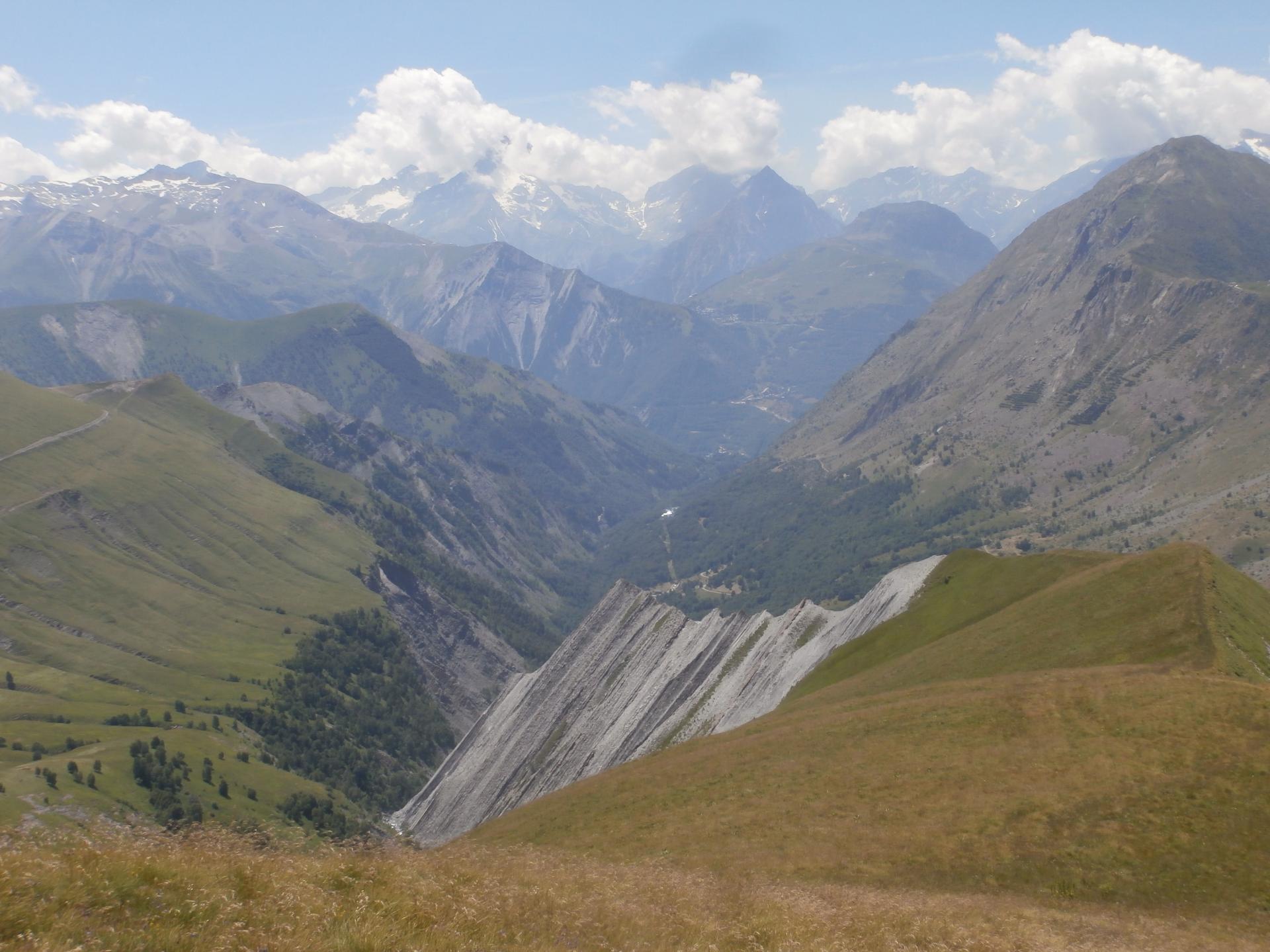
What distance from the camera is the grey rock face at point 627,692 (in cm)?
10100

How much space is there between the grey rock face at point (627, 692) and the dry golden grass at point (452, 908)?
60466mm

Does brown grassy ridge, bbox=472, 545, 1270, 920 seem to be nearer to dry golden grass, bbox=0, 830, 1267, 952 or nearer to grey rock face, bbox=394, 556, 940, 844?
dry golden grass, bbox=0, 830, 1267, 952

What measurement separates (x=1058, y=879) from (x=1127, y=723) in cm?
1418

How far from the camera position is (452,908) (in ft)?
71.1

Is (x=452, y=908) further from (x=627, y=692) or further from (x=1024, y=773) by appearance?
(x=627, y=692)

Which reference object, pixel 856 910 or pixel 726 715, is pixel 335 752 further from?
pixel 856 910

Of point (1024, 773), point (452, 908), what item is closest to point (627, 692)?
point (1024, 773)

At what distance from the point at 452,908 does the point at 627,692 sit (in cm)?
10309

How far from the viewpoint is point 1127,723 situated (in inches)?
1852

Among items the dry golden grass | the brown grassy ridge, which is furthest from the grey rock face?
the dry golden grass

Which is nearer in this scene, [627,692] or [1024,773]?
[1024,773]

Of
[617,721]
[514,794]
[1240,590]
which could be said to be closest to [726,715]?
[617,721]

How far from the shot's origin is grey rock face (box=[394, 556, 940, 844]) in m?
101

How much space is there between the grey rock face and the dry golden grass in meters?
60.5
